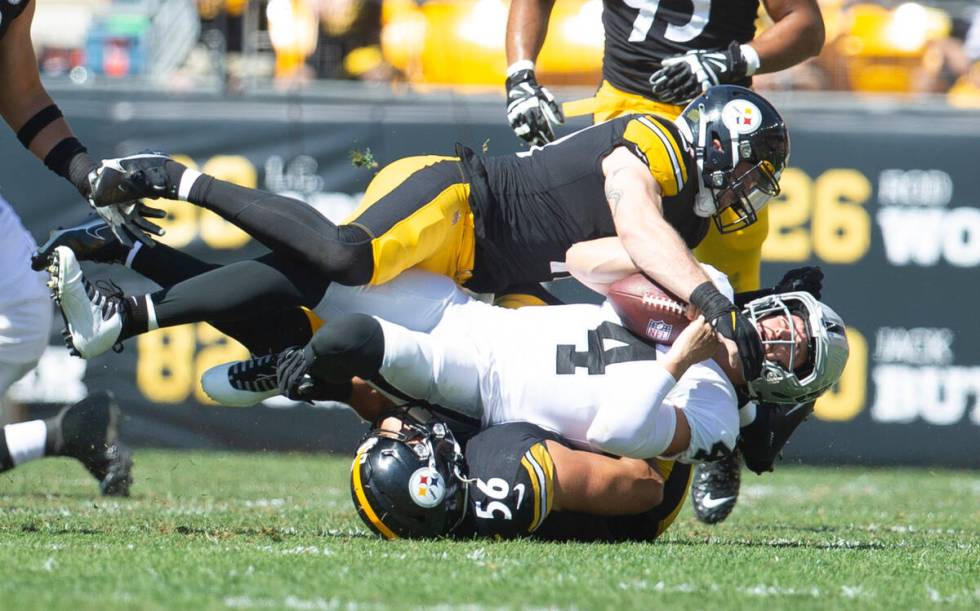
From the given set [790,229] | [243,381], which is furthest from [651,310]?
[790,229]

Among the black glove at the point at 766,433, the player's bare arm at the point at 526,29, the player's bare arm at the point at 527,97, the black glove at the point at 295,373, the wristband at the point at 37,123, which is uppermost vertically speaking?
the player's bare arm at the point at 526,29

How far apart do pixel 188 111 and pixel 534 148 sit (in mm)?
4021

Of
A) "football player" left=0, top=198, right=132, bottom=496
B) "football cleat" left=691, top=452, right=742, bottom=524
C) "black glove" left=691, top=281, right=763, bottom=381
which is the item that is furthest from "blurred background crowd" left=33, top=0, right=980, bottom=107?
"black glove" left=691, top=281, right=763, bottom=381

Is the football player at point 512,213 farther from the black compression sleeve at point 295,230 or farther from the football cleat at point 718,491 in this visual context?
the football cleat at point 718,491

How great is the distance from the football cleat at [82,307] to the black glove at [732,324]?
5.59ft

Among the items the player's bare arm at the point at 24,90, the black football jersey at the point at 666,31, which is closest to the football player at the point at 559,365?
the player's bare arm at the point at 24,90

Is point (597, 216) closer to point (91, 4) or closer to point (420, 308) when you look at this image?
point (420, 308)

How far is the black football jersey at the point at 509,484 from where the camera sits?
3998 mm

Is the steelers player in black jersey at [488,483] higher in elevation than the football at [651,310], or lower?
lower

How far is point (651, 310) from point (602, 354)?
0.63 ft

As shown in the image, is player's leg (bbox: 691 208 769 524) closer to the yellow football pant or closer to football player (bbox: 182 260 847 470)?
football player (bbox: 182 260 847 470)

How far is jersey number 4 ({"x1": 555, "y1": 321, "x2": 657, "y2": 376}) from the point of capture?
13.8 ft

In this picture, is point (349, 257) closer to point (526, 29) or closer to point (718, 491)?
point (526, 29)

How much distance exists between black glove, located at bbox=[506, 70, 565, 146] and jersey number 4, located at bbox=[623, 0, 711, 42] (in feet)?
1.50
